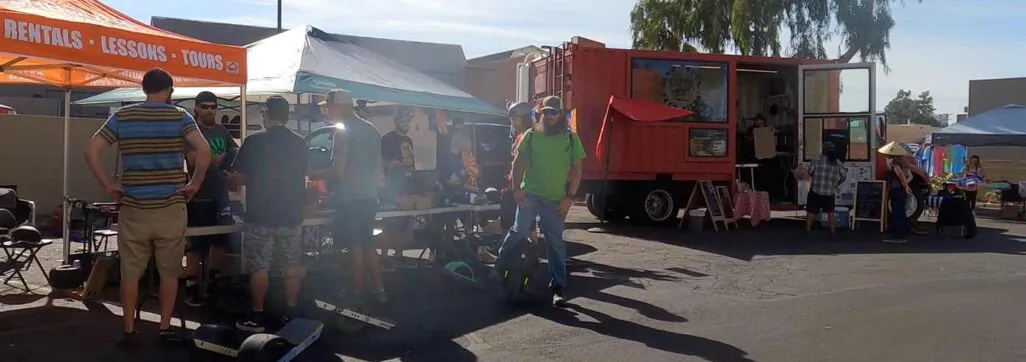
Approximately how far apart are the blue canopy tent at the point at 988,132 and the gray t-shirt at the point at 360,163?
17852 mm

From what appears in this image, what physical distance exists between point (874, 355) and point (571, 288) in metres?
3.00

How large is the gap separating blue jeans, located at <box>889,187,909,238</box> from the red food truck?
46.2 inches

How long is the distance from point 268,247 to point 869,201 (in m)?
10.6

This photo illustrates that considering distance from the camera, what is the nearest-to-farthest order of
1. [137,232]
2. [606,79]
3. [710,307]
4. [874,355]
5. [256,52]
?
[137,232] → [874,355] → [710,307] → [256,52] → [606,79]

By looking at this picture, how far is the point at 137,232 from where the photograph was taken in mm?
5172

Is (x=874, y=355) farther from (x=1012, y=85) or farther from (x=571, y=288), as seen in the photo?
(x=1012, y=85)

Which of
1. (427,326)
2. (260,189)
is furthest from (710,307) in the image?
(260,189)

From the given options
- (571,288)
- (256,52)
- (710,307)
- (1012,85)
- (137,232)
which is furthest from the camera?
(1012,85)

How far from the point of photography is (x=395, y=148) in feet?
26.1

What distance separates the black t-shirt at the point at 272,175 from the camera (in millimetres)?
5734

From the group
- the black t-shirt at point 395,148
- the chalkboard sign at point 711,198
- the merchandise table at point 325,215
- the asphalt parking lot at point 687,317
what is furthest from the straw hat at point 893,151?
the black t-shirt at point 395,148

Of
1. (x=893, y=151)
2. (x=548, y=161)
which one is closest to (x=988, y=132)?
(x=893, y=151)

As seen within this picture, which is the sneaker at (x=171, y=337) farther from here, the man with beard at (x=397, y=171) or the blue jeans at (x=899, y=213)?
the blue jeans at (x=899, y=213)

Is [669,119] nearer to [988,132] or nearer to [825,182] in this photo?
[825,182]
